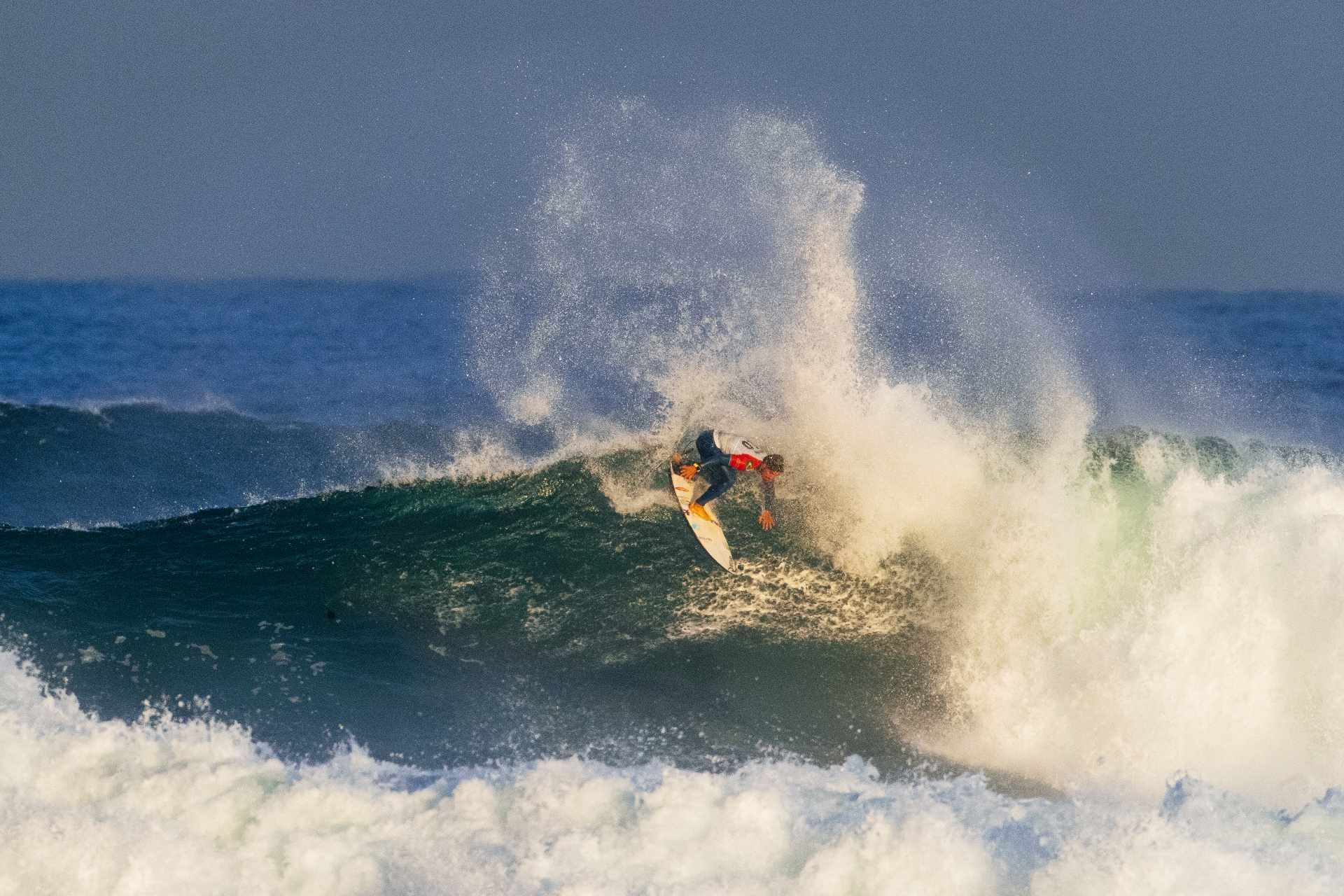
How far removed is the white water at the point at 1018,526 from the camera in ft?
28.5

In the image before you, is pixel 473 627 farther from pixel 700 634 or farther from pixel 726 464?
pixel 726 464

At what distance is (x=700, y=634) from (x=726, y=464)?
1.66m

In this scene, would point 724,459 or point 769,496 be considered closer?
point 769,496

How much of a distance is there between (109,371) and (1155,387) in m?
20.0

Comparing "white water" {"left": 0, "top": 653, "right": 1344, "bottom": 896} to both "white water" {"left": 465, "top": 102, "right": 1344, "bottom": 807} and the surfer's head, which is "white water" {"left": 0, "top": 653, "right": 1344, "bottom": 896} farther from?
the surfer's head

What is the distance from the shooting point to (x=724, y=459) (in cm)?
1032

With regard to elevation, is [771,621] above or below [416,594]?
above

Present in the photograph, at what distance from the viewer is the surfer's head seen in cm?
1004

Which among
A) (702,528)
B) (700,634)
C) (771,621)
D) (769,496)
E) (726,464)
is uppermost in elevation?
(726,464)

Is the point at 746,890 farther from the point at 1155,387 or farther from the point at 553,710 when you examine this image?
the point at 1155,387

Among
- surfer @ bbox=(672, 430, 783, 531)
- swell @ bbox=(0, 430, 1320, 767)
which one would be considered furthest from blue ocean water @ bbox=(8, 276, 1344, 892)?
surfer @ bbox=(672, 430, 783, 531)

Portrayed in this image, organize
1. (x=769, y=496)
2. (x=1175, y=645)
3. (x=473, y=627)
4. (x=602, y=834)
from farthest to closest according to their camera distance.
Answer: (x=769, y=496)
(x=473, y=627)
(x=1175, y=645)
(x=602, y=834)

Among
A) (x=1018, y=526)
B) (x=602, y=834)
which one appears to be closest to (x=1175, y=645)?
(x=1018, y=526)

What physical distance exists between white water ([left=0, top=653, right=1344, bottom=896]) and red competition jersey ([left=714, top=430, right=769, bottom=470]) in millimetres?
3394
